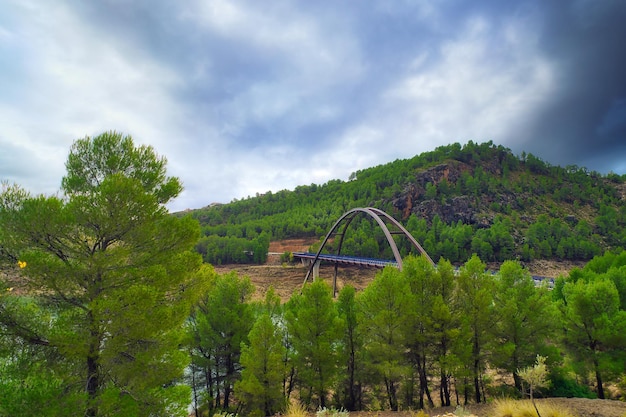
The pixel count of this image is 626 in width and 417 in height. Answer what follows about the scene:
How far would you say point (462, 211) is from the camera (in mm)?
117125

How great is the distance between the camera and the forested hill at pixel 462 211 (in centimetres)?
9406

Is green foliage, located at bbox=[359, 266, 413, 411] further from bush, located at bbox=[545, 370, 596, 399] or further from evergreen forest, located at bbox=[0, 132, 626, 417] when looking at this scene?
bush, located at bbox=[545, 370, 596, 399]

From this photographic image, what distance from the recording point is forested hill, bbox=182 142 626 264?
309ft

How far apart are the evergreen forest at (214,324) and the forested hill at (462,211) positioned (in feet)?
210

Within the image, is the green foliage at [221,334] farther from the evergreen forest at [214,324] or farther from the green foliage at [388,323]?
the green foliage at [388,323]

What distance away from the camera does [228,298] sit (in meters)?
19.6

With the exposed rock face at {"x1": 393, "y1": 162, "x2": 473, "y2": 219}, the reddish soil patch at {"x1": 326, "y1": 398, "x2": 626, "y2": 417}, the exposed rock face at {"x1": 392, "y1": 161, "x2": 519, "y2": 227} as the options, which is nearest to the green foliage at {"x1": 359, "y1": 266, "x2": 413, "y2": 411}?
the reddish soil patch at {"x1": 326, "y1": 398, "x2": 626, "y2": 417}

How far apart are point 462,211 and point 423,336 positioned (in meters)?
113

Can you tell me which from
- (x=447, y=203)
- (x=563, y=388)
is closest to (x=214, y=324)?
(x=563, y=388)

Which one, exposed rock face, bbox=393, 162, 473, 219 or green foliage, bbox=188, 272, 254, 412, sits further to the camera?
exposed rock face, bbox=393, 162, 473, 219

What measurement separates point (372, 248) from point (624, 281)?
75241 millimetres

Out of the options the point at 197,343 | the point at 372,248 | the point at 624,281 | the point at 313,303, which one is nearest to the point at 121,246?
the point at 313,303

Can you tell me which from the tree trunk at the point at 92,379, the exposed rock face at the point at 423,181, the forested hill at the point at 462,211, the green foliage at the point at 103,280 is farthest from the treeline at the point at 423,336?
the exposed rock face at the point at 423,181

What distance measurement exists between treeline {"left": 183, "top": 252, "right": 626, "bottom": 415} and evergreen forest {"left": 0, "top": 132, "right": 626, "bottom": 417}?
0.28ft
